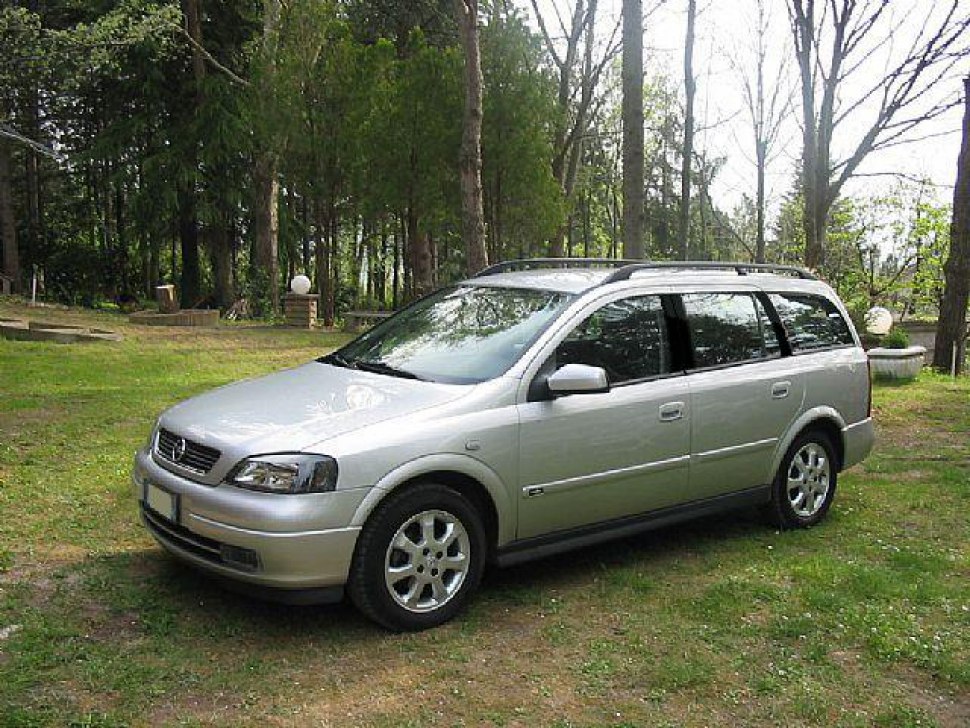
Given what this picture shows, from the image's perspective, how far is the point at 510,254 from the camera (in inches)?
987

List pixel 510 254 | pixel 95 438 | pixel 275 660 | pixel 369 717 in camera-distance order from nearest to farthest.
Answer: pixel 369 717 → pixel 275 660 → pixel 95 438 → pixel 510 254

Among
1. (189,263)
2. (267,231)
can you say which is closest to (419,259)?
(267,231)

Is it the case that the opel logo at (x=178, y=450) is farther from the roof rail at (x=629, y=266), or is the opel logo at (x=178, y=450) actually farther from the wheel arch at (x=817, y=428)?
the wheel arch at (x=817, y=428)

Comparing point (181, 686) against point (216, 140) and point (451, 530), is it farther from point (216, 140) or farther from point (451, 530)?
point (216, 140)

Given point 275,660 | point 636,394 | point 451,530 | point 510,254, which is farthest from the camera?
point 510,254

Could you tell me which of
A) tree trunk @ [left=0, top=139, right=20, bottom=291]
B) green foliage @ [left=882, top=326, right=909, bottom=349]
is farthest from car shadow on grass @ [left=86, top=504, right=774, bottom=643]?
tree trunk @ [left=0, top=139, right=20, bottom=291]

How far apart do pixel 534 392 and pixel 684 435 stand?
3.58ft

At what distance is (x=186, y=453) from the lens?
4117 millimetres

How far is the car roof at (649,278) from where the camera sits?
5141 mm

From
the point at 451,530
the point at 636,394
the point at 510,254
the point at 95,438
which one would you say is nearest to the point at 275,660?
the point at 451,530

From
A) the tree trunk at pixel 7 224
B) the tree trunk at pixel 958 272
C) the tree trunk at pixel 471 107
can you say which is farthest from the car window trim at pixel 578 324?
the tree trunk at pixel 7 224

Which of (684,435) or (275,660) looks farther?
(684,435)

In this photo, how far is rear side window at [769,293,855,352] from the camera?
591cm

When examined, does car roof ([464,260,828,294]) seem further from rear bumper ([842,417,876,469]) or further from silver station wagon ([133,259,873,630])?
rear bumper ([842,417,876,469])
